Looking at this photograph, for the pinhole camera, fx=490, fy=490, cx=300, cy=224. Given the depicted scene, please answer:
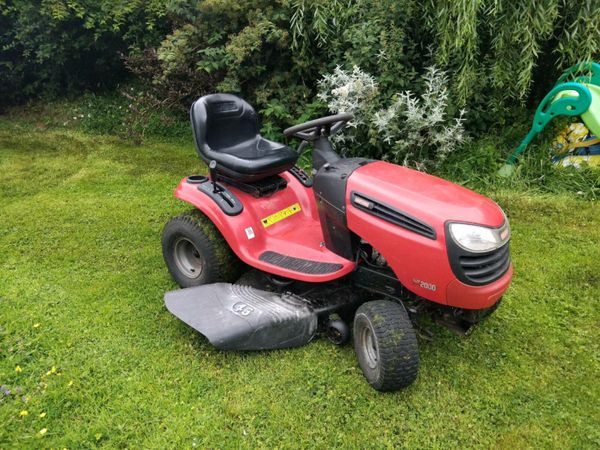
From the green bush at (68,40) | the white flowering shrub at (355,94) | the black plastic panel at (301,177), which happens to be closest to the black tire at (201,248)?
the black plastic panel at (301,177)

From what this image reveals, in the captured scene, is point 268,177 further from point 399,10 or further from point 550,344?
point 399,10

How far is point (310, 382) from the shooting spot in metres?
2.50

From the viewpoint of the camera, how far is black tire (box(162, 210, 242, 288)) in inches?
120

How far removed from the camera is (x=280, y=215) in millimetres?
3143

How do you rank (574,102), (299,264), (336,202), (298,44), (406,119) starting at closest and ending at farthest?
1. (336,202)
2. (299,264)
3. (574,102)
4. (406,119)
5. (298,44)

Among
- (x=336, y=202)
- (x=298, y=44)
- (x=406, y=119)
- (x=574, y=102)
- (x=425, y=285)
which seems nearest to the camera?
(x=425, y=285)

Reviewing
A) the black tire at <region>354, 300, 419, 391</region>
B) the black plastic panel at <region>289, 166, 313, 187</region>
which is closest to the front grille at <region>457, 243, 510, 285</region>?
the black tire at <region>354, 300, 419, 391</region>

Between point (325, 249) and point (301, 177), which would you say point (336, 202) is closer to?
point (325, 249)

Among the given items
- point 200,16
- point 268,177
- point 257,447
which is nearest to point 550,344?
point 257,447

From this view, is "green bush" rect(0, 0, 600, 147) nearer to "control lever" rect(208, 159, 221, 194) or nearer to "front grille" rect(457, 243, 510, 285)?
"control lever" rect(208, 159, 221, 194)

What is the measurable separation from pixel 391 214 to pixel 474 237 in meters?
0.39

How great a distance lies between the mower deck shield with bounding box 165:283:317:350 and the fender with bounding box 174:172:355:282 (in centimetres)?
18

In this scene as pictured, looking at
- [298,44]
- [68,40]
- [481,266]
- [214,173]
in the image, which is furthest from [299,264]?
[68,40]

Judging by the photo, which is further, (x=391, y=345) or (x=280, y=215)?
(x=280, y=215)
